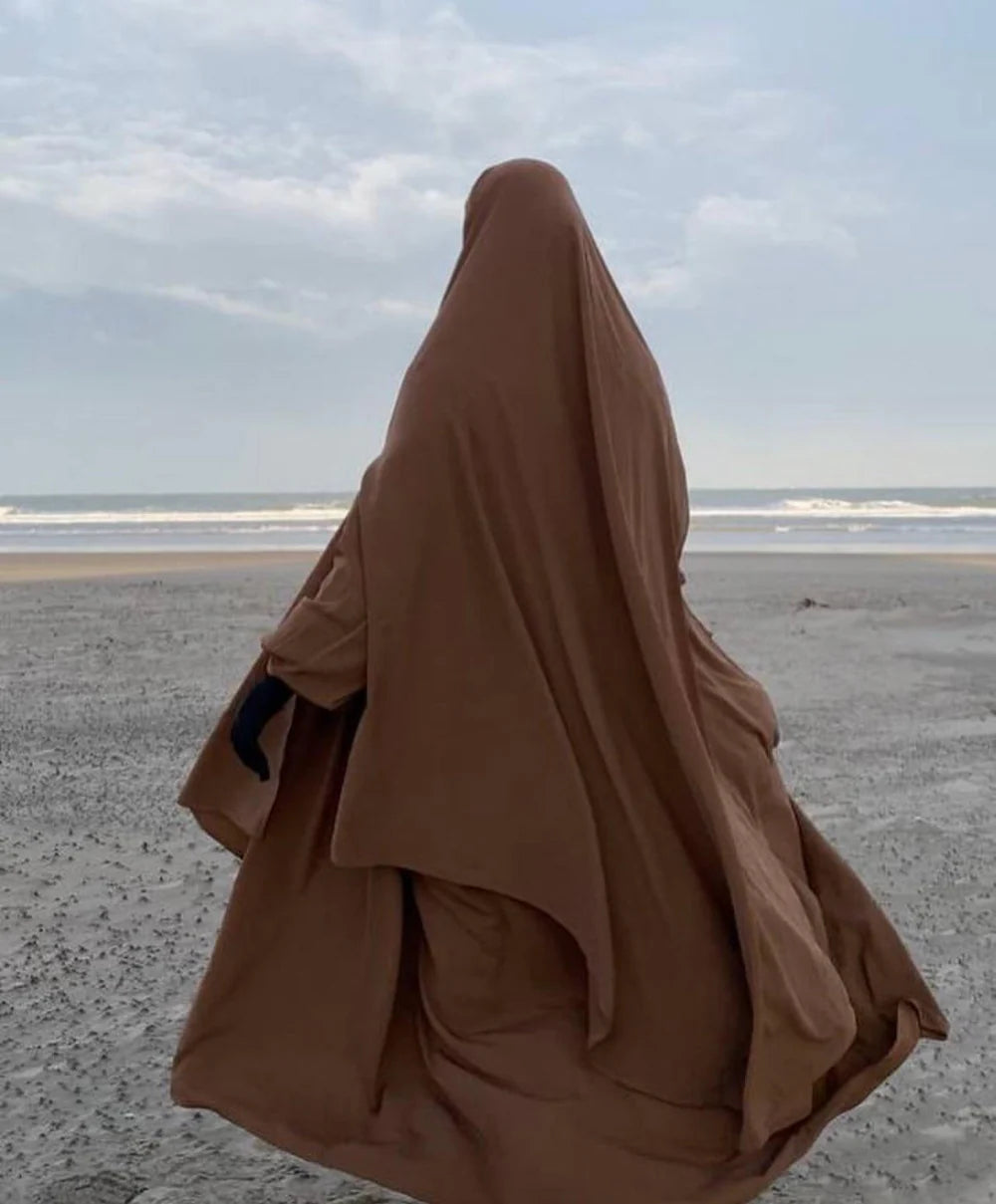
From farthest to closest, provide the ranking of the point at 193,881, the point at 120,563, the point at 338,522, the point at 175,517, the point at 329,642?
the point at 175,517
the point at 338,522
the point at 120,563
the point at 193,881
the point at 329,642

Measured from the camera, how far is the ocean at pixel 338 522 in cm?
3009

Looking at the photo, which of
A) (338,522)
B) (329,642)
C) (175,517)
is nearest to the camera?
(329,642)

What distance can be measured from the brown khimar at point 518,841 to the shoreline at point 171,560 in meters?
18.5

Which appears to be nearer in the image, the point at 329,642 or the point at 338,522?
the point at 329,642

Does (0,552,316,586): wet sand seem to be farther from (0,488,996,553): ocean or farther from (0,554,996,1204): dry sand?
(0,554,996,1204): dry sand

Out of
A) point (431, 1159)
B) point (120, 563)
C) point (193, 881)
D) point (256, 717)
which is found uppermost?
point (256, 717)

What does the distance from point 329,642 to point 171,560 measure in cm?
2344

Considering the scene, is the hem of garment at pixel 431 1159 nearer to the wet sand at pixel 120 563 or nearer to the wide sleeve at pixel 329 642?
the wide sleeve at pixel 329 642

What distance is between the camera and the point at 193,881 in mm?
5469

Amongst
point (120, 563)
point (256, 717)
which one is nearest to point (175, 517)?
point (120, 563)

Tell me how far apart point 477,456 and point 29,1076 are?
236 cm

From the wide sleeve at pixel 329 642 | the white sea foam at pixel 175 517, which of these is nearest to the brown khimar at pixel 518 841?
the wide sleeve at pixel 329 642

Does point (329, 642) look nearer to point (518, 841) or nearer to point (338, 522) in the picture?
point (518, 841)

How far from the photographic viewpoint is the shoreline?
22.1 meters
